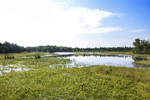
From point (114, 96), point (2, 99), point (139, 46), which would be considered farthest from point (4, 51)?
point (139, 46)

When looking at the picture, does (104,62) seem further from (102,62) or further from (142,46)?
(142,46)

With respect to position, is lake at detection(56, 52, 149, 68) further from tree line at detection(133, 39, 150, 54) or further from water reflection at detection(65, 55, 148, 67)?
tree line at detection(133, 39, 150, 54)

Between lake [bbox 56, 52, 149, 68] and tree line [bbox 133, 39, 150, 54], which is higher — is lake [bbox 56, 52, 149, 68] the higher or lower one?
the lower one

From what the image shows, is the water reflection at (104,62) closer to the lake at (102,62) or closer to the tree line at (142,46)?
the lake at (102,62)

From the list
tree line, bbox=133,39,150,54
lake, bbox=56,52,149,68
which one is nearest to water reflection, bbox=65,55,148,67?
lake, bbox=56,52,149,68

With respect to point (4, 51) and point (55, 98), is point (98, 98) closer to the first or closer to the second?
point (55, 98)

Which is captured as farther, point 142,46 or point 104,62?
point 142,46

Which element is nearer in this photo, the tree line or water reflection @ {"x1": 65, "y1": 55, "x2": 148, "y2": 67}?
water reflection @ {"x1": 65, "y1": 55, "x2": 148, "y2": 67}

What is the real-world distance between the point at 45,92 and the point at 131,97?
6885 mm

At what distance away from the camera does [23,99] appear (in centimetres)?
729

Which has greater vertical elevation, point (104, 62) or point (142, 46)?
point (142, 46)

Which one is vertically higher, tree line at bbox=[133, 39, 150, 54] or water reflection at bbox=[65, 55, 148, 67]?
tree line at bbox=[133, 39, 150, 54]

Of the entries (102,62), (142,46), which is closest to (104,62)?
(102,62)

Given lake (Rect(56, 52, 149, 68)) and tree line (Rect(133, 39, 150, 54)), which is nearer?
lake (Rect(56, 52, 149, 68))
